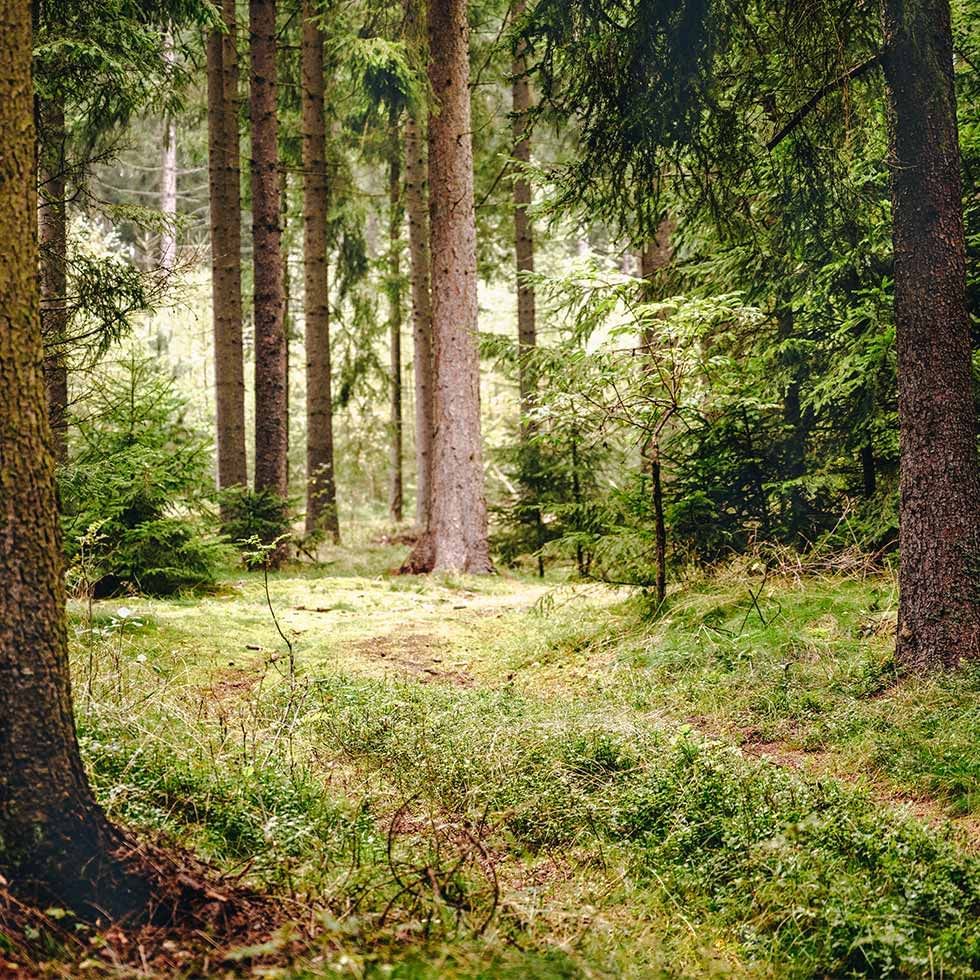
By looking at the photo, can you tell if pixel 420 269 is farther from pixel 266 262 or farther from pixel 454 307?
pixel 454 307

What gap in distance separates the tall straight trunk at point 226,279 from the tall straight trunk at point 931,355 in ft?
35.6

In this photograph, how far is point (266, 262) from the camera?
13766 millimetres

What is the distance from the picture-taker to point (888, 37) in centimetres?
603

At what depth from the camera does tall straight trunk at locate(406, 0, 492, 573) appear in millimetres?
12367

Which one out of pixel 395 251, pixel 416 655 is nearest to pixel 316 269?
pixel 395 251

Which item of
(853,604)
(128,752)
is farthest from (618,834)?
(853,604)

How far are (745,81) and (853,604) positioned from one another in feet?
14.6

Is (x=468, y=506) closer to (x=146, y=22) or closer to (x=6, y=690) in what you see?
(x=146, y=22)

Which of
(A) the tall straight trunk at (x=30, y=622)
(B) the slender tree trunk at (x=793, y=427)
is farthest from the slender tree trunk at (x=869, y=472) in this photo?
(A) the tall straight trunk at (x=30, y=622)

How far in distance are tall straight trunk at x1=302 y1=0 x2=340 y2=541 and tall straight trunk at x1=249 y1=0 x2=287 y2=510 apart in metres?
2.05

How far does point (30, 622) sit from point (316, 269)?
14703 mm

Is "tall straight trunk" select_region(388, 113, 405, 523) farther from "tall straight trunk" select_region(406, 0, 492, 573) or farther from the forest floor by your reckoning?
the forest floor

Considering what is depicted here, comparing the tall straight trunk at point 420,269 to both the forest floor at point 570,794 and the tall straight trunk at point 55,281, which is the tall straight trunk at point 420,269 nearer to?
the tall straight trunk at point 55,281

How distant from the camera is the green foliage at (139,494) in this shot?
8883mm
